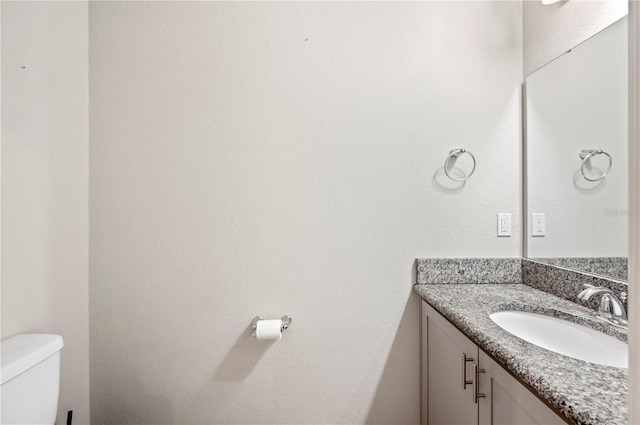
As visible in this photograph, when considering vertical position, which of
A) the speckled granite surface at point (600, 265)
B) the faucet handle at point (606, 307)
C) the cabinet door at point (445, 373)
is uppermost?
the speckled granite surface at point (600, 265)

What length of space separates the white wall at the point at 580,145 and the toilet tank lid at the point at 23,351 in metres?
1.96

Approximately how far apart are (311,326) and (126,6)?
1741 mm

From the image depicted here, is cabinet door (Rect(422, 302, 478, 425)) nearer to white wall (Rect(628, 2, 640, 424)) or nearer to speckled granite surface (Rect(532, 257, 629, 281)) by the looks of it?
speckled granite surface (Rect(532, 257, 629, 281))

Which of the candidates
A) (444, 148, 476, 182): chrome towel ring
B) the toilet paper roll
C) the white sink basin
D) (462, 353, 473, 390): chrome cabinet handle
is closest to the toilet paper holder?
the toilet paper roll

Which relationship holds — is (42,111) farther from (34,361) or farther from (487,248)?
(487,248)

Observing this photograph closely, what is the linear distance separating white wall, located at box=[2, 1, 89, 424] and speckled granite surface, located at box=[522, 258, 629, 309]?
80.3 inches

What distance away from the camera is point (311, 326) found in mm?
1440

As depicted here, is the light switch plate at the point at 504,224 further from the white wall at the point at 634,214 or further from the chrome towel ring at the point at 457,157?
the white wall at the point at 634,214

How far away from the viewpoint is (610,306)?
934 millimetres

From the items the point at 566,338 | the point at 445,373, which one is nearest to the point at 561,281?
the point at 566,338

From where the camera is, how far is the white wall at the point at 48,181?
107 cm

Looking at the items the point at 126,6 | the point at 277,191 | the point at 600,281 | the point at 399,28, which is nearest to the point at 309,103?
the point at 277,191

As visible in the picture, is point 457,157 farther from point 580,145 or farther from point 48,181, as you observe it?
point 48,181

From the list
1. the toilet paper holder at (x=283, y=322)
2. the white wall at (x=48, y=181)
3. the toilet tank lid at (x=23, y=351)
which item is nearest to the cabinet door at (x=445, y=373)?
the toilet paper holder at (x=283, y=322)
